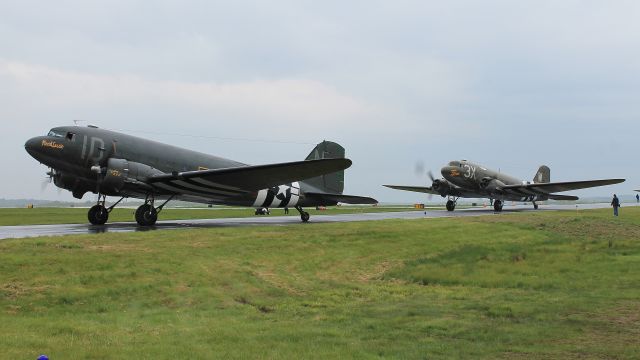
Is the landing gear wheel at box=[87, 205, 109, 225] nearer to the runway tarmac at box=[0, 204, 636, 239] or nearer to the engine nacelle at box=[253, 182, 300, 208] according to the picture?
the runway tarmac at box=[0, 204, 636, 239]

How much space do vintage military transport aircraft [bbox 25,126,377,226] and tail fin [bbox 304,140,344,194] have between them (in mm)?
6025

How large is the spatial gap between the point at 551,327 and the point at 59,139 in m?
21.5

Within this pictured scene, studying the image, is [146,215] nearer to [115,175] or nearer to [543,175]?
[115,175]

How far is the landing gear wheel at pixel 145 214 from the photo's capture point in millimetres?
25211

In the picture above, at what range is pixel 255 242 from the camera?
1911cm

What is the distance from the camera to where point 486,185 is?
54.3 metres

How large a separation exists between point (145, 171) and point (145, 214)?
6.56 ft

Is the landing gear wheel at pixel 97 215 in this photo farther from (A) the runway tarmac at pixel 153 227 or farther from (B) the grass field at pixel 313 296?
(B) the grass field at pixel 313 296

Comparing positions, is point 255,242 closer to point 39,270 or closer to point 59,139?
point 39,270

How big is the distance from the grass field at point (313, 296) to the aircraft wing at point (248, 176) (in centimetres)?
371

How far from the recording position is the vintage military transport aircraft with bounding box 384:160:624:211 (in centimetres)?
5316

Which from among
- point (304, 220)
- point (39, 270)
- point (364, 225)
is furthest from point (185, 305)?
point (304, 220)

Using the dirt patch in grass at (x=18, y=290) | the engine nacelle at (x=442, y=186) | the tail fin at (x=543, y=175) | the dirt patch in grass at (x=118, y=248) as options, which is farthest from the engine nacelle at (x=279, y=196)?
the tail fin at (x=543, y=175)

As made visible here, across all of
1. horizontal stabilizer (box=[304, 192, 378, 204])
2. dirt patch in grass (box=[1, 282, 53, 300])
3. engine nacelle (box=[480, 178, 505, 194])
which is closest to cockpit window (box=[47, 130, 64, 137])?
horizontal stabilizer (box=[304, 192, 378, 204])
